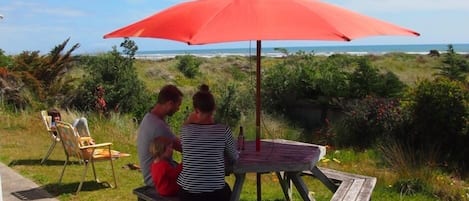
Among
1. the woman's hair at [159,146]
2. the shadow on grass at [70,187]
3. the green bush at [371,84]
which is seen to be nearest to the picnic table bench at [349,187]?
the woman's hair at [159,146]

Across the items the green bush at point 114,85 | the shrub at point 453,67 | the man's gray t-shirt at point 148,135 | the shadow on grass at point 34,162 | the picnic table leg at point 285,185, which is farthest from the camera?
the green bush at point 114,85

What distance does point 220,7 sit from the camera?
13.3 feet

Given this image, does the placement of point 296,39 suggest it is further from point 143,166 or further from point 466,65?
point 466,65

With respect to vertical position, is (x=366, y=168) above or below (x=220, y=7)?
below

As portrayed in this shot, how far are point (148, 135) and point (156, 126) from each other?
12cm

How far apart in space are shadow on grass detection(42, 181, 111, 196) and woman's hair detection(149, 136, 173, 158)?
279 cm

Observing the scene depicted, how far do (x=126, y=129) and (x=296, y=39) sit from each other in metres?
9.45

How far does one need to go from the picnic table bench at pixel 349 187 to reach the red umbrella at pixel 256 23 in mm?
1568

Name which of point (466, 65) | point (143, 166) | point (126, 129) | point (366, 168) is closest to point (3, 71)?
point (126, 129)

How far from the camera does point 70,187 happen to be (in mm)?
6914

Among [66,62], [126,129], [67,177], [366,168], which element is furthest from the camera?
[66,62]

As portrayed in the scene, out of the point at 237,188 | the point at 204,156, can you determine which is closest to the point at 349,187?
the point at 237,188

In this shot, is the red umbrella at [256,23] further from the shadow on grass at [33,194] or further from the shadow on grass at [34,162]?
the shadow on grass at [34,162]

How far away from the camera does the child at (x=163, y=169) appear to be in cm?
425
